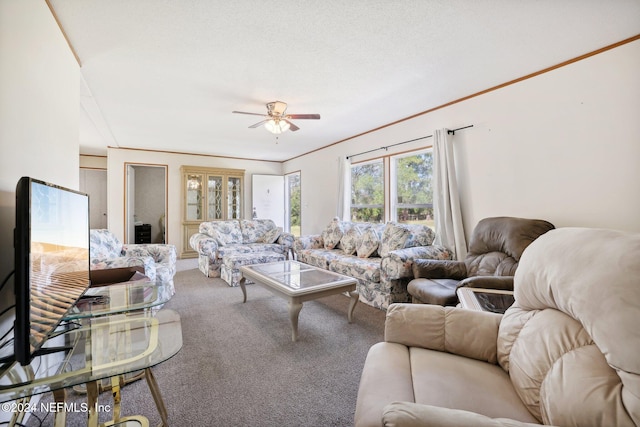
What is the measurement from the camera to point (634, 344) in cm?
65

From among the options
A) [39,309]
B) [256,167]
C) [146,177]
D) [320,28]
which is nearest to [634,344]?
[39,309]

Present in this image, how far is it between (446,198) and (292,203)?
4560 mm

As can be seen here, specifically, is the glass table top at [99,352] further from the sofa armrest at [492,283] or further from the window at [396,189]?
the window at [396,189]

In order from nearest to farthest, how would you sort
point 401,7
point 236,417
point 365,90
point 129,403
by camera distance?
1. point 236,417
2. point 129,403
3. point 401,7
4. point 365,90

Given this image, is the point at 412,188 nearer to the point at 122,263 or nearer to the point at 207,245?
the point at 207,245

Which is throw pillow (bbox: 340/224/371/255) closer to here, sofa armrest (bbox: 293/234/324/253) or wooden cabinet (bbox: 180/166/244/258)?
sofa armrest (bbox: 293/234/324/253)

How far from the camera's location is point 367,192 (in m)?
4.84

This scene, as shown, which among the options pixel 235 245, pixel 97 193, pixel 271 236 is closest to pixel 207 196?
pixel 235 245

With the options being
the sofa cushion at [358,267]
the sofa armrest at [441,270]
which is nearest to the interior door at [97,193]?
the sofa cushion at [358,267]

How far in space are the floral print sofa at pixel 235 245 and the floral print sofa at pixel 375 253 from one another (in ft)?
1.58

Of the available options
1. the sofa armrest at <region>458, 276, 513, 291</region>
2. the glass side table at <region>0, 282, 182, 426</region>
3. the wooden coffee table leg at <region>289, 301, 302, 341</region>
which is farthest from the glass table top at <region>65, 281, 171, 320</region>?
the sofa armrest at <region>458, 276, 513, 291</region>

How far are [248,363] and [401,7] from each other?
8.57 ft

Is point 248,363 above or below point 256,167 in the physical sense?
below

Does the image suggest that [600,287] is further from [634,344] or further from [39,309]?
[39,309]
